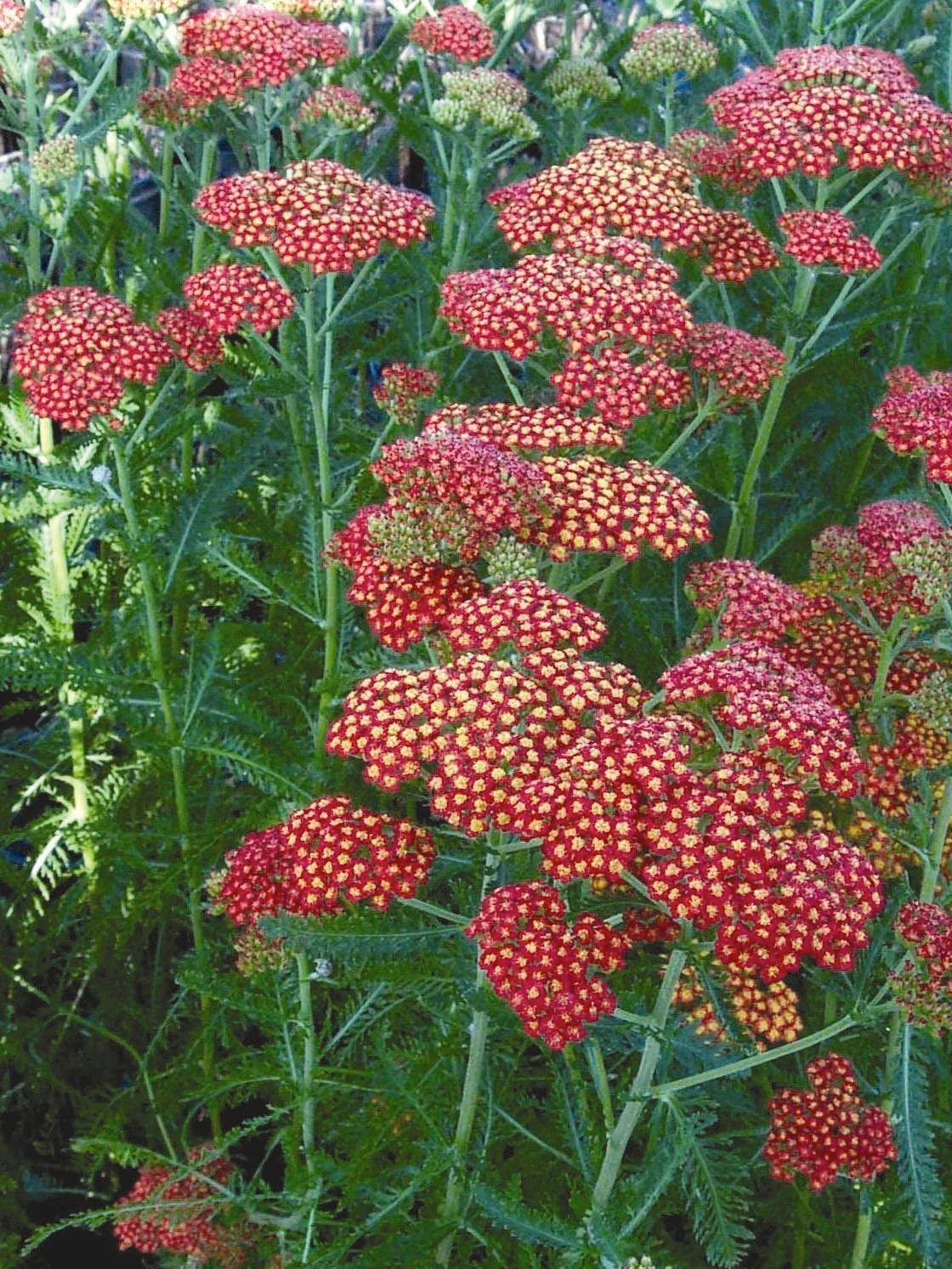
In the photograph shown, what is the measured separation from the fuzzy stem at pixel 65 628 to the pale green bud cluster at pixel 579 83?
1.61 m

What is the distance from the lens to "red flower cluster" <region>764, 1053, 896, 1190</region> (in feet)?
7.02

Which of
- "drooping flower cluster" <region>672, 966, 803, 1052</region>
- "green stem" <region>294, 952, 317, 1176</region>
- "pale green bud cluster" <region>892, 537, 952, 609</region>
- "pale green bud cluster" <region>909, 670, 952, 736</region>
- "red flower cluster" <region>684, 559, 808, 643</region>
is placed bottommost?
"green stem" <region>294, 952, 317, 1176</region>

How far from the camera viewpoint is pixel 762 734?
2020 mm

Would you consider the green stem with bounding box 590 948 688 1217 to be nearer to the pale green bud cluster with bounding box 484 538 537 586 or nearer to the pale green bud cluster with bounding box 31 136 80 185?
the pale green bud cluster with bounding box 484 538 537 586

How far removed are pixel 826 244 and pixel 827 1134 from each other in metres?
1.79

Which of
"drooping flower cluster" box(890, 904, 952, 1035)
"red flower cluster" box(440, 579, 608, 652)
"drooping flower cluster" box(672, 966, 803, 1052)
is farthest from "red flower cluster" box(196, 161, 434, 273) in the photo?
"drooping flower cluster" box(890, 904, 952, 1035)

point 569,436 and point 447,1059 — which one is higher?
point 569,436

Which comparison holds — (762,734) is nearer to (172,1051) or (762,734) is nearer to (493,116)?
(493,116)

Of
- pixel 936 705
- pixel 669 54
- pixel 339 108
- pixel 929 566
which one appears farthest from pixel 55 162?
pixel 936 705

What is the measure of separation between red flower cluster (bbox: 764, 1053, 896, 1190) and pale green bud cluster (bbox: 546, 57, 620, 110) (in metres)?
2.61

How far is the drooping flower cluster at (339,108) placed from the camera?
3312mm

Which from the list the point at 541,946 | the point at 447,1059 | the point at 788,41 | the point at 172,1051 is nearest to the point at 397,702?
the point at 541,946

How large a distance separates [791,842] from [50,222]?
8.31ft

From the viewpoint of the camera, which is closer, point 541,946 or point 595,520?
point 541,946
